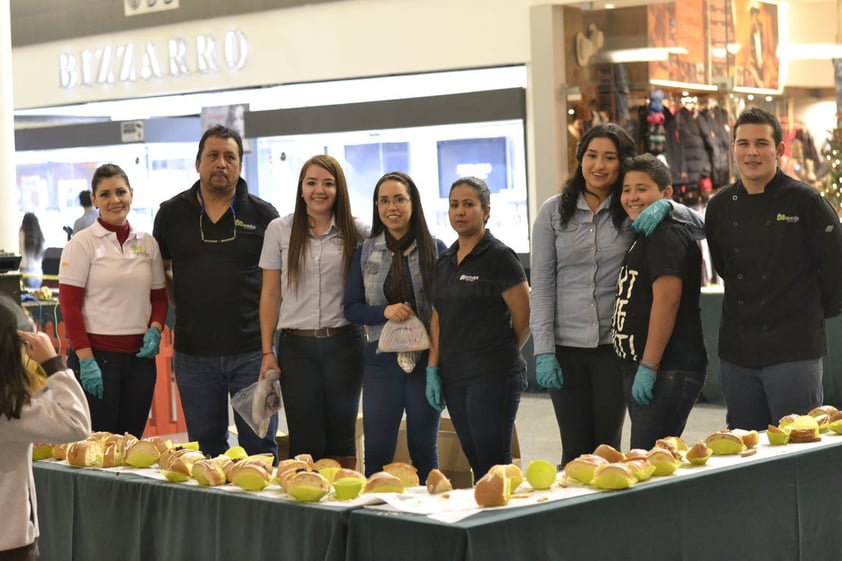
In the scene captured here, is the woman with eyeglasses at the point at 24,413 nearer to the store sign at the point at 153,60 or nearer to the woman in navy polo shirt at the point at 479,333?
the woman in navy polo shirt at the point at 479,333

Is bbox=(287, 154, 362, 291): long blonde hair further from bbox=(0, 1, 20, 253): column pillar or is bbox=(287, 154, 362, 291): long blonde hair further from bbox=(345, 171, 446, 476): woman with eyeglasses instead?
bbox=(0, 1, 20, 253): column pillar

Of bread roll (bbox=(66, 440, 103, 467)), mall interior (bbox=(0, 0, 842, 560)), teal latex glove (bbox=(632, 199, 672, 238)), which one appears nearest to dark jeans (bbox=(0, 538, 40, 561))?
bread roll (bbox=(66, 440, 103, 467))

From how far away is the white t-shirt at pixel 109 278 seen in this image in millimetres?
5094

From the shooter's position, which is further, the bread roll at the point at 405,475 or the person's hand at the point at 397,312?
the person's hand at the point at 397,312

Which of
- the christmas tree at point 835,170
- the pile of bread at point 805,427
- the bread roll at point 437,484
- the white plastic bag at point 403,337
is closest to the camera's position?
the bread roll at point 437,484

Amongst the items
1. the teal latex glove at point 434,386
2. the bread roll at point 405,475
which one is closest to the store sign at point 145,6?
the teal latex glove at point 434,386

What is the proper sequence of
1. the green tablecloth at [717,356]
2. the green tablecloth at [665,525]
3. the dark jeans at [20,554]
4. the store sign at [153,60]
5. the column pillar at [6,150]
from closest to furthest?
the green tablecloth at [665,525] < the dark jeans at [20,554] < the green tablecloth at [717,356] < the column pillar at [6,150] < the store sign at [153,60]

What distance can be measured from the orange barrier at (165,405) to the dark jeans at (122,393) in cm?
312

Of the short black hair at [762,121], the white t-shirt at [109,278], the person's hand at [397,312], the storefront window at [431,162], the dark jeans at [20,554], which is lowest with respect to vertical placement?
the dark jeans at [20,554]

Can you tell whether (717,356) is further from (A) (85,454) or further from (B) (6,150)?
(A) (85,454)

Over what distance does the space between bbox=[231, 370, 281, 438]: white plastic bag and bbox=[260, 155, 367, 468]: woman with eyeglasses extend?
0.03 m

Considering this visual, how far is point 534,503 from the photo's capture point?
120 inches

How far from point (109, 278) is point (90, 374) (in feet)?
1.28

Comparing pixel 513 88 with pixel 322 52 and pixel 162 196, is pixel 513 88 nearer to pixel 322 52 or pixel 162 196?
pixel 322 52
